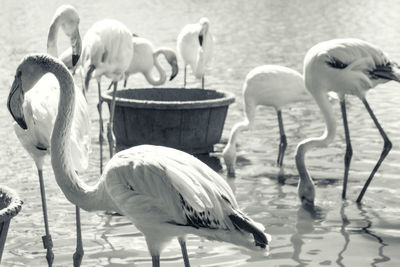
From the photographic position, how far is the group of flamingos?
4.03 m

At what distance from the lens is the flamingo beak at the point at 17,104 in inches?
154

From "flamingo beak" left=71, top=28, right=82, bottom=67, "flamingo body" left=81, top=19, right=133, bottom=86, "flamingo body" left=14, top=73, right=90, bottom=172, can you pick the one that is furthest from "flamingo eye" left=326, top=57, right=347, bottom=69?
"flamingo body" left=14, top=73, right=90, bottom=172

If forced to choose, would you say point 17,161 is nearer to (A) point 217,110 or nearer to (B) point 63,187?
(A) point 217,110

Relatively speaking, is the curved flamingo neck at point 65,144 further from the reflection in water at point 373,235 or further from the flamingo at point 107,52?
the flamingo at point 107,52

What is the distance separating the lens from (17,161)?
789cm

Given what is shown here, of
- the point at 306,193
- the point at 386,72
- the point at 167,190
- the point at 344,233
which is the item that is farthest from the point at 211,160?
the point at 167,190

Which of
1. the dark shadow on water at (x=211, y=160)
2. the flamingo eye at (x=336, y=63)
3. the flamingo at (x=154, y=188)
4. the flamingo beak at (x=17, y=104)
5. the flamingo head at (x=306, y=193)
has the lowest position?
the dark shadow on water at (x=211, y=160)

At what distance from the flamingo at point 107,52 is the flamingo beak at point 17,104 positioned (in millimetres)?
3346

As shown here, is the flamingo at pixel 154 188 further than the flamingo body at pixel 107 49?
No

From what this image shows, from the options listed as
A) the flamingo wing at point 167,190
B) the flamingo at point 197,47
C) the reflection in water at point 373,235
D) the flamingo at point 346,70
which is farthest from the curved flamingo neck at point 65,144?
the flamingo at point 197,47

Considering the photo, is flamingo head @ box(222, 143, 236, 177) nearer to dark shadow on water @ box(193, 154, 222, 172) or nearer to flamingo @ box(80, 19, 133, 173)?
dark shadow on water @ box(193, 154, 222, 172)

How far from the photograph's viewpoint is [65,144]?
163 inches

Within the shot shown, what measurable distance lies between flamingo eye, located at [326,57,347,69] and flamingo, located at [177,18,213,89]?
4.11m

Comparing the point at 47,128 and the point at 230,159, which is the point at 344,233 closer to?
the point at 230,159
